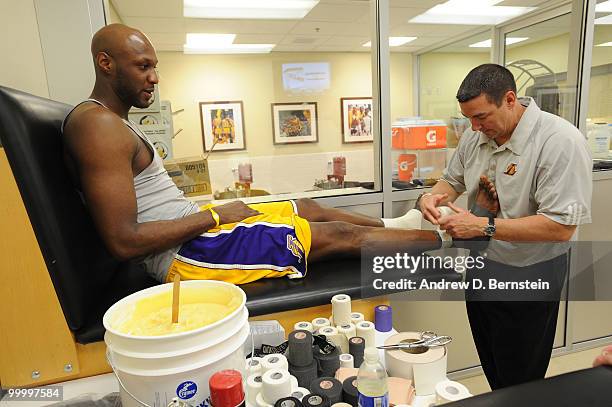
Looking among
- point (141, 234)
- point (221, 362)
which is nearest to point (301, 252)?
point (141, 234)

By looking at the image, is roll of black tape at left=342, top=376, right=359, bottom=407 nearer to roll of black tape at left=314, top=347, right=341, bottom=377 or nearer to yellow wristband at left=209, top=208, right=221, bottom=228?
roll of black tape at left=314, top=347, right=341, bottom=377

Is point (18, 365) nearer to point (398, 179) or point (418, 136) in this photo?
point (398, 179)

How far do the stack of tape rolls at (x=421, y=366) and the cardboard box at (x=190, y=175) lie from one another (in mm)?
1524

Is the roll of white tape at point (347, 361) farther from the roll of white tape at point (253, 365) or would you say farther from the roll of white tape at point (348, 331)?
the roll of white tape at point (253, 365)

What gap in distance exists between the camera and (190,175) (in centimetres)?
216

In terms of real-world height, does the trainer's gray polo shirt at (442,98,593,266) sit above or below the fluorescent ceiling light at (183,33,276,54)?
below

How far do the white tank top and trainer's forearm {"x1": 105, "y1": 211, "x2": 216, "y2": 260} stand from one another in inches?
3.1

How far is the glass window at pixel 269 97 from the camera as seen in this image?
4.31 metres

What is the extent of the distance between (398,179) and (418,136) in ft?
1.33

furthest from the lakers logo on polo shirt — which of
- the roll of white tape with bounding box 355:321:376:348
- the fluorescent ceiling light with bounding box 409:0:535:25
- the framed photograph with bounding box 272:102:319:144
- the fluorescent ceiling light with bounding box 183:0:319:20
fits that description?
the framed photograph with bounding box 272:102:319:144

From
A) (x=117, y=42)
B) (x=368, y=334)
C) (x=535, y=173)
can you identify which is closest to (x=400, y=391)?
(x=368, y=334)

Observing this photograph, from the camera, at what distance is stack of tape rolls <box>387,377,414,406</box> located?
842 mm

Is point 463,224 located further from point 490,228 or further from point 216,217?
point 216,217

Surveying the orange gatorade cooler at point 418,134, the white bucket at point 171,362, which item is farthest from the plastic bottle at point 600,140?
the white bucket at point 171,362
